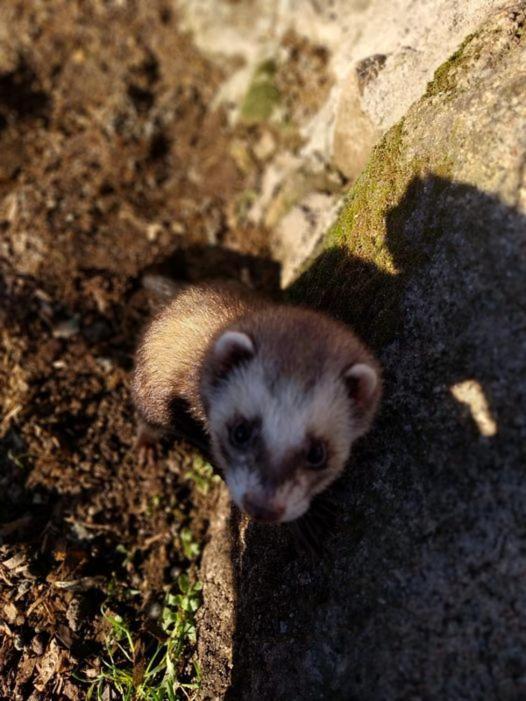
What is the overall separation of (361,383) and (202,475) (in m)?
2.21

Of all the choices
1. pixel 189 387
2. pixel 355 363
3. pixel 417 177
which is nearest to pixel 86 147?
pixel 189 387

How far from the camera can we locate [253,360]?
11.2ft

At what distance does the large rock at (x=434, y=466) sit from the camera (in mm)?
2865

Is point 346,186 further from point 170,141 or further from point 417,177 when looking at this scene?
point 170,141

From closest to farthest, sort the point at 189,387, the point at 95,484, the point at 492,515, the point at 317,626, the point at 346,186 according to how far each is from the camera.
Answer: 1. the point at 492,515
2. the point at 317,626
3. the point at 189,387
4. the point at 95,484
5. the point at 346,186

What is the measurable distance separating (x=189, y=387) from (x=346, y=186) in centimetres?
238

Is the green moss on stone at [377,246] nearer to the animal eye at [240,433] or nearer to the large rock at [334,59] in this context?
the large rock at [334,59]

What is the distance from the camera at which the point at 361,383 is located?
329 cm

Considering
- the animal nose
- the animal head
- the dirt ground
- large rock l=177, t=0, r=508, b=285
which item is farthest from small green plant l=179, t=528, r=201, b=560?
large rock l=177, t=0, r=508, b=285

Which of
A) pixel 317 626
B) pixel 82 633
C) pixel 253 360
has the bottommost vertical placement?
pixel 82 633

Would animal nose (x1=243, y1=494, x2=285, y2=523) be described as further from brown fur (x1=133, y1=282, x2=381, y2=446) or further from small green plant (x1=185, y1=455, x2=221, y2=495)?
small green plant (x1=185, y1=455, x2=221, y2=495)

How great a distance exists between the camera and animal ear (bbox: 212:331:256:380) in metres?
3.38

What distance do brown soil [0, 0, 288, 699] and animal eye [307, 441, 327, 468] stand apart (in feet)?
6.33

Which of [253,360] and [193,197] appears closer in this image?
[253,360]
